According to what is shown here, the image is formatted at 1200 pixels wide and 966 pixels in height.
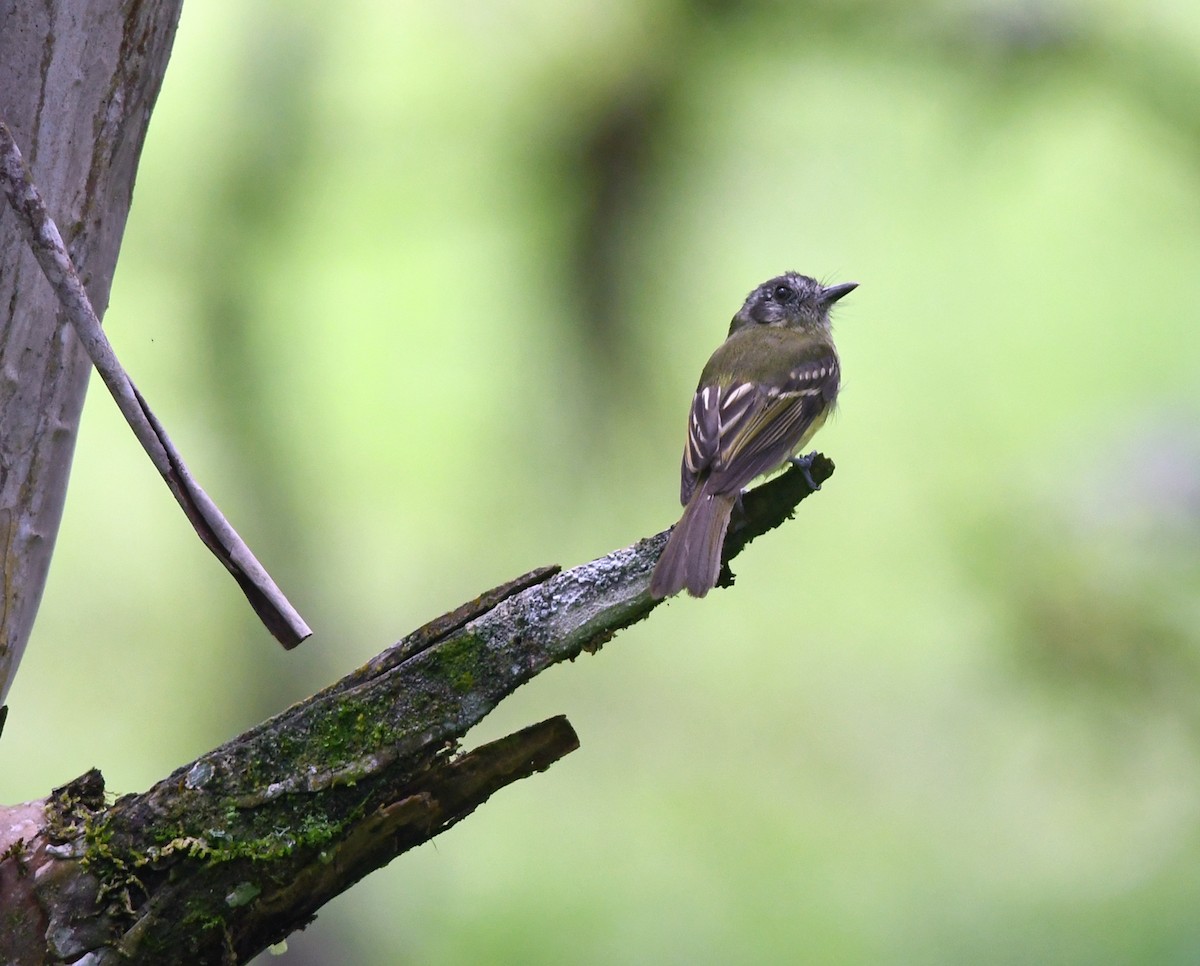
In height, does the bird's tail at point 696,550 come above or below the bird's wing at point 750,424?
below

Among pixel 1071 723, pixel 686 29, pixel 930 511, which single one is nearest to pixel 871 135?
pixel 686 29

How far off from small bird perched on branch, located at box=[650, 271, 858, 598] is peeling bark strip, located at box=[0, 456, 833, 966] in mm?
321

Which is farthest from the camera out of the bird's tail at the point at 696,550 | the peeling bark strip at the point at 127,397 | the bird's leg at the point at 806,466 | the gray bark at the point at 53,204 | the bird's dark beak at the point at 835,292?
the bird's dark beak at the point at 835,292

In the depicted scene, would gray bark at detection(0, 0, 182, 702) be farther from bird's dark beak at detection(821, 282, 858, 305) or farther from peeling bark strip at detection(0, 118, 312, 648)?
bird's dark beak at detection(821, 282, 858, 305)

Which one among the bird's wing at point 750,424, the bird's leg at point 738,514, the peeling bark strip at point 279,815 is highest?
the bird's wing at point 750,424

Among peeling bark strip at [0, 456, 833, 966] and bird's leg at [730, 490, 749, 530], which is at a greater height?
bird's leg at [730, 490, 749, 530]

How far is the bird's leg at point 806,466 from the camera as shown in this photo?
7.11ft

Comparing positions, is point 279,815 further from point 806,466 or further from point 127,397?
point 806,466

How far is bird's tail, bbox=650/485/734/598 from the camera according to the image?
1.78 m

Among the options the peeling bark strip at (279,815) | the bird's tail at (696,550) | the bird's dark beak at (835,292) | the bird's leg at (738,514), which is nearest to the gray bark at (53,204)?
the peeling bark strip at (279,815)

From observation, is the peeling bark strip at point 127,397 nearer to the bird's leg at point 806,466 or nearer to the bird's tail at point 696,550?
the bird's tail at point 696,550

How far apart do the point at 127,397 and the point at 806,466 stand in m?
1.31

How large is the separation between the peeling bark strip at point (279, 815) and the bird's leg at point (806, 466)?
704mm

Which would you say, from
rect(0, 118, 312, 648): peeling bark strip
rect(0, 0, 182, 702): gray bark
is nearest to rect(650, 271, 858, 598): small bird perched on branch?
rect(0, 118, 312, 648): peeling bark strip
